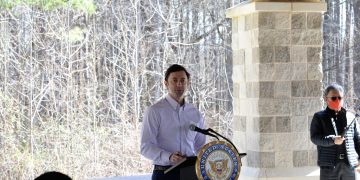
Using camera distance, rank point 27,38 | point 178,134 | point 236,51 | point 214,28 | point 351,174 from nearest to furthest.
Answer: point 178,134 < point 351,174 < point 236,51 < point 27,38 < point 214,28

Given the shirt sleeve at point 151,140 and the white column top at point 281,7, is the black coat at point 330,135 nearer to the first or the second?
the white column top at point 281,7

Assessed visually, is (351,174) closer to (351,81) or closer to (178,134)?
(178,134)

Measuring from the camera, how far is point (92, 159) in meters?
8.07

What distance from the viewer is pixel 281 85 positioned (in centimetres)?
498

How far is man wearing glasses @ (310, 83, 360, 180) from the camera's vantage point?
4527mm

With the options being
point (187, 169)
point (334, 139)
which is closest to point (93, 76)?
point (334, 139)

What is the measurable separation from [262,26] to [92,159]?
386 centimetres

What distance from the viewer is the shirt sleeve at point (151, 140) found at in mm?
3418

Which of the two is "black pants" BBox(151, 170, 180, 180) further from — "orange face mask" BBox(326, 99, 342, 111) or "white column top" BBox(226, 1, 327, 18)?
"white column top" BBox(226, 1, 327, 18)

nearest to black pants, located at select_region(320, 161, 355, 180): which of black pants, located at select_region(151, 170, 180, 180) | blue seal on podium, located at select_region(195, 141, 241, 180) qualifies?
blue seal on podium, located at select_region(195, 141, 241, 180)

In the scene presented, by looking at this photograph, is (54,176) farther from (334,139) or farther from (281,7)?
(281,7)

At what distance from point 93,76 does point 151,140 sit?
15.5 feet

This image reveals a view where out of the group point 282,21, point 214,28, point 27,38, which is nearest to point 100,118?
point 27,38

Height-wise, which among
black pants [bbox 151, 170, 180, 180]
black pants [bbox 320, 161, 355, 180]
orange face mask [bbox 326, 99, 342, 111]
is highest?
orange face mask [bbox 326, 99, 342, 111]
